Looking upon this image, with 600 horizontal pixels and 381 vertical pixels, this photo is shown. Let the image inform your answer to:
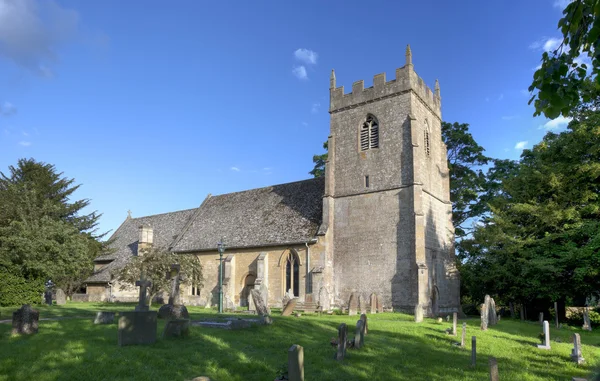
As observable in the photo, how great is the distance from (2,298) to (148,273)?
7767 millimetres

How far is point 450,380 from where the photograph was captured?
8469 millimetres

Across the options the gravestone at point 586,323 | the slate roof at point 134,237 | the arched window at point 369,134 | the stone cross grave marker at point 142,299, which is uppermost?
the arched window at point 369,134

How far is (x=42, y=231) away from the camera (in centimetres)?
2848

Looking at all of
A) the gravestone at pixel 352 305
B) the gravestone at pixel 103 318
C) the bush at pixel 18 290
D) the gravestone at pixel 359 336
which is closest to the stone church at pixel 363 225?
the gravestone at pixel 352 305

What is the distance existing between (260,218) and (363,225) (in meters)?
8.89

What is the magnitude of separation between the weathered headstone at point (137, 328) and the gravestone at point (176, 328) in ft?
2.03

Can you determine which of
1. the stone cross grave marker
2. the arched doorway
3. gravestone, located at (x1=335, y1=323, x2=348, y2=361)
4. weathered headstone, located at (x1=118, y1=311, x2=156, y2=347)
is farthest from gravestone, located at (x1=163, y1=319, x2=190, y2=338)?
the arched doorway

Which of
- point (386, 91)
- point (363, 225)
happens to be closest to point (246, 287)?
point (363, 225)

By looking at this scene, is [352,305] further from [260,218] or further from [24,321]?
[24,321]

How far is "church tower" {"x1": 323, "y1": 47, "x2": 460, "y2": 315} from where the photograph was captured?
84.8 ft

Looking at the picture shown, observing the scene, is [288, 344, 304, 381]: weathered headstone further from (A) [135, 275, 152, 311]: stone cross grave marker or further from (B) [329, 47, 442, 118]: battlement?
(B) [329, 47, 442, 118]: battlement

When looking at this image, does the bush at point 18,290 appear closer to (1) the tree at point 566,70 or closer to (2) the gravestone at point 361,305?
(2) the gravestone at point 361,305

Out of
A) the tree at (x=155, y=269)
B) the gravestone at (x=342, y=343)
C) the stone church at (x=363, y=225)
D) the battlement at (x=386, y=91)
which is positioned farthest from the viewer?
the battlement at (x=386, y=91)

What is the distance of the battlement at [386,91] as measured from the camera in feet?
93.1
